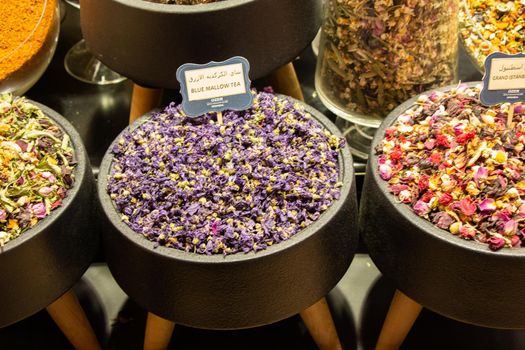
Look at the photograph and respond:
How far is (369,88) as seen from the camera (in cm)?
140

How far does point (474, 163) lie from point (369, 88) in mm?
364

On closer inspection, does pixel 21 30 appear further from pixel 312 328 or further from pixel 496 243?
pixel 496 243

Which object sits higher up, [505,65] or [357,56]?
[505,65]

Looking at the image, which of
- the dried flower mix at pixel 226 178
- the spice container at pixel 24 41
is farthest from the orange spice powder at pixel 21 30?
the dried flower mix at pixel 226 178

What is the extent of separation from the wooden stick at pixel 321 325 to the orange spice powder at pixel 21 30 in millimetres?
801

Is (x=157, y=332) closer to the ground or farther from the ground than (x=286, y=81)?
closer to the ground

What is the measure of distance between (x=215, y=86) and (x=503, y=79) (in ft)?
1.58

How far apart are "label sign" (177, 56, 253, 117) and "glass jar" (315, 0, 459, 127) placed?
0.94ft

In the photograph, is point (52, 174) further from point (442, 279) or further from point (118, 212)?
point (442, 279)

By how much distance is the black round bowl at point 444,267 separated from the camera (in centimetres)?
102

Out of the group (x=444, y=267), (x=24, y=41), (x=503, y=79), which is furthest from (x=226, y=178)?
(x=24, y=41)

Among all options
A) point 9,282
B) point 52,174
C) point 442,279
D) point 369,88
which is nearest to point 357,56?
point 369,88

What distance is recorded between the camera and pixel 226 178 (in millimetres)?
1094

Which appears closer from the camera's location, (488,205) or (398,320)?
(488,205)
